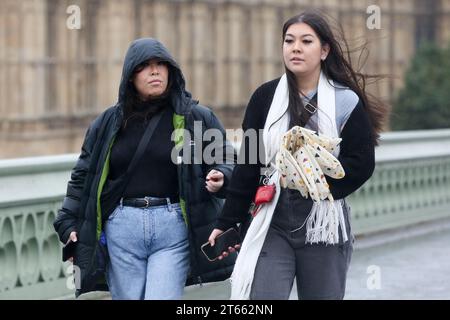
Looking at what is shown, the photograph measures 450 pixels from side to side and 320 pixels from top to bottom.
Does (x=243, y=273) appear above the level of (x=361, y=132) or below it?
below

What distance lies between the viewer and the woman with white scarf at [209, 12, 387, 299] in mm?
6086

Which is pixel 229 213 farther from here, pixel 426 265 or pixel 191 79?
pixel 191 79

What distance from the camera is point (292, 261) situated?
20.1ft

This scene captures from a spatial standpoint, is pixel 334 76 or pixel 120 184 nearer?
pixel 334 76

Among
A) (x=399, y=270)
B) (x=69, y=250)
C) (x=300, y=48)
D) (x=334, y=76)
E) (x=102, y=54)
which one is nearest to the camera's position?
(x=300, y=48)

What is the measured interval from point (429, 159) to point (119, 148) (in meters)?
9.28

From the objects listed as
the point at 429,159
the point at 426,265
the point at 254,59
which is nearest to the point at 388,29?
the point at 254,59

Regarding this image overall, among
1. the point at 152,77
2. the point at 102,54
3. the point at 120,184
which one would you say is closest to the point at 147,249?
the point at 120,184

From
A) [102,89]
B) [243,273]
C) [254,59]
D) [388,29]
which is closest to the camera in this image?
[243,273]

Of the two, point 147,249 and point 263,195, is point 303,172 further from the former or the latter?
point 147,249

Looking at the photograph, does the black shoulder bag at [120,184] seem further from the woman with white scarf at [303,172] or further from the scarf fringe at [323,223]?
the scarf fringe at [323,223]

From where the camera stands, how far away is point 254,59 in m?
41.6

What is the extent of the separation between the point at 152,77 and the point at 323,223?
3.29 feet

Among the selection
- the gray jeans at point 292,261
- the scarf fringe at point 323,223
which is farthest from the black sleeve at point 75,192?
the scarf fringe at point 323,223
